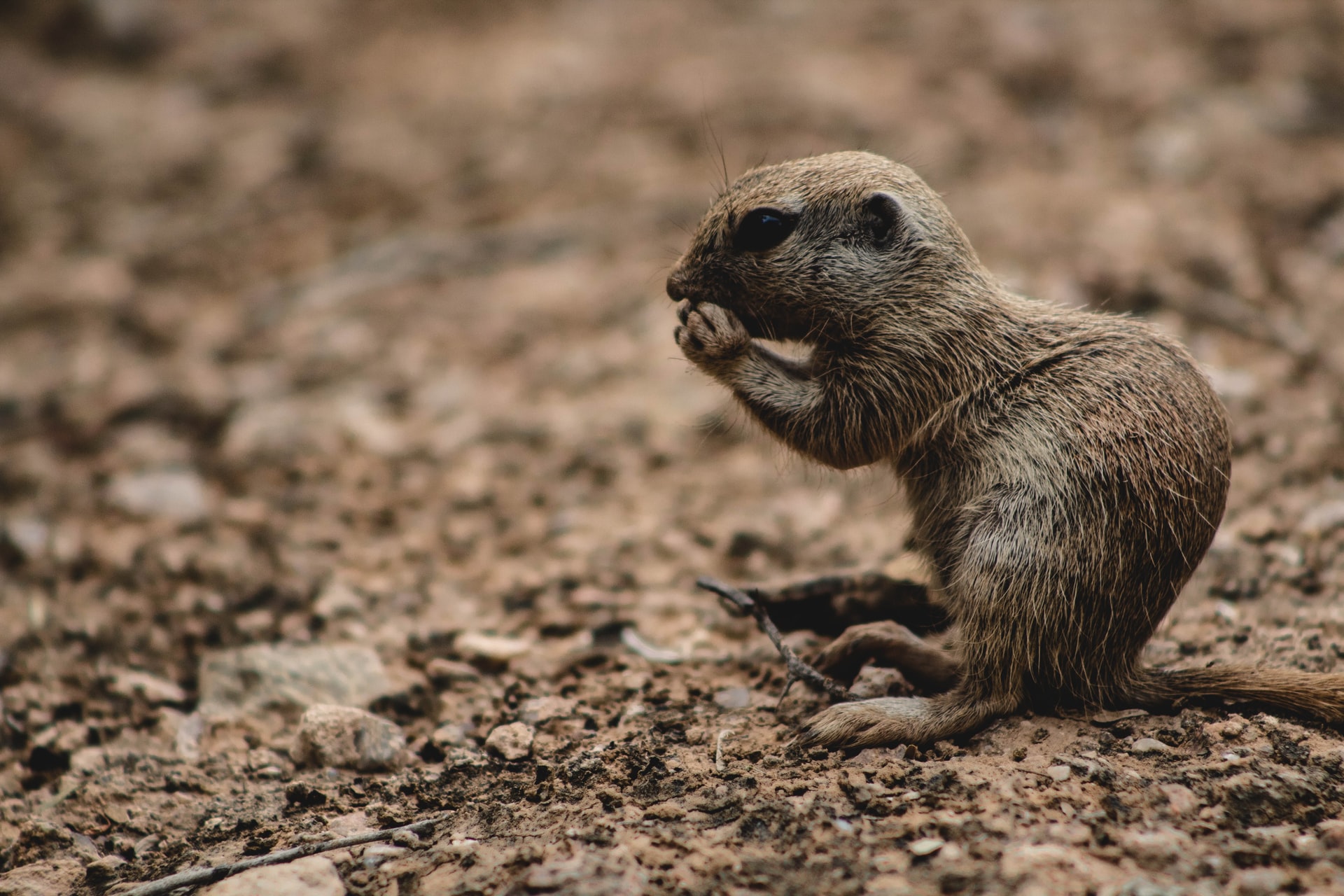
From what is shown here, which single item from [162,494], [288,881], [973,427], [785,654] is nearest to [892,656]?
[785,654]

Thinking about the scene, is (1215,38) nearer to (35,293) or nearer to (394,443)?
(394,443)

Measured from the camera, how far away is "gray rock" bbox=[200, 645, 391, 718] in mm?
3744

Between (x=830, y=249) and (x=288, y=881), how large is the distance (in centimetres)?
245

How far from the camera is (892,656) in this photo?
11.5 feet

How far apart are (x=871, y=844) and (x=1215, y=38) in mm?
7362

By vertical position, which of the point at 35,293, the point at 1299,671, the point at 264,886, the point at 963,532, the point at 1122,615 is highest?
the point at 35,293

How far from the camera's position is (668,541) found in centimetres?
489

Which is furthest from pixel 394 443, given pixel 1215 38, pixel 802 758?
pixel 1215 38

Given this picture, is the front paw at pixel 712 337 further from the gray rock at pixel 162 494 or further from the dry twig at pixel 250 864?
the gray rock at pixel 162 494

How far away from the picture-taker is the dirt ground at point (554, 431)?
111 inches

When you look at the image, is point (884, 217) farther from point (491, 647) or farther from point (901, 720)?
point (491, 647)

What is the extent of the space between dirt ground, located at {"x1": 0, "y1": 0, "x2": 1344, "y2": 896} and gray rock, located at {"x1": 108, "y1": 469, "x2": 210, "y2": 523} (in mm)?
27

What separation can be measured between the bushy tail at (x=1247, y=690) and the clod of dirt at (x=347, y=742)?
7.38ft

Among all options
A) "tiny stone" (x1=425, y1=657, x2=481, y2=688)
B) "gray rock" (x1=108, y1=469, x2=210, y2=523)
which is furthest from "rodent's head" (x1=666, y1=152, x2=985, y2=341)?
"gray rock" (x1=108, y1=469, x2=210, y2=523)
